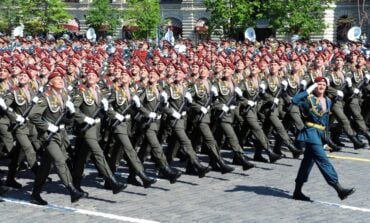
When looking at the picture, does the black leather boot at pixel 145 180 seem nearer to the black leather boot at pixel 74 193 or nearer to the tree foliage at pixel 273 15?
the black leather boot at pixel 74 193

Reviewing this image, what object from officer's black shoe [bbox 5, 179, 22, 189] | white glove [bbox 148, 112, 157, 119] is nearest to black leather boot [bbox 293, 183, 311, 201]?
white glove [bbox 148, 112, 157, 119]

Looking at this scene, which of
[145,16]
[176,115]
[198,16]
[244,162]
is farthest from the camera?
[198,16]

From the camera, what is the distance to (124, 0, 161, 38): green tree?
160 feet

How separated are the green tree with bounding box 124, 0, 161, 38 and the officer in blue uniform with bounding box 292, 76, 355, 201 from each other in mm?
37322

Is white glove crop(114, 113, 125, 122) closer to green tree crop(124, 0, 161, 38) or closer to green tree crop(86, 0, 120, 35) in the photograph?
green tree crop(124, 0, 161, 38)

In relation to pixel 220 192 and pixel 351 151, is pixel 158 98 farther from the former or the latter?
pixel 351 151

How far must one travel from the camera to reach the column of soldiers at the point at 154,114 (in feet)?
38.4

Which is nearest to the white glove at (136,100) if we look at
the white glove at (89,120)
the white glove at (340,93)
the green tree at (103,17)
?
the white glove at (89,120)

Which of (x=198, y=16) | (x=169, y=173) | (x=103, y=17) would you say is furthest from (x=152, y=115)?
(x=198, y=16)

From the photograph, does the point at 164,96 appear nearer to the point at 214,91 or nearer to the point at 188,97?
the point at 188,97

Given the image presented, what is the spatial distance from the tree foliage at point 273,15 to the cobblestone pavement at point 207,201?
94.5 ft

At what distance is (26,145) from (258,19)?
1278 inches

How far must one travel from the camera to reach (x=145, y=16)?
49.0m

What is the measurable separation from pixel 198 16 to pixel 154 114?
4660 centimetres
